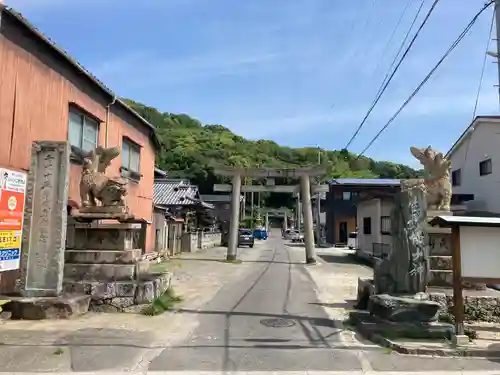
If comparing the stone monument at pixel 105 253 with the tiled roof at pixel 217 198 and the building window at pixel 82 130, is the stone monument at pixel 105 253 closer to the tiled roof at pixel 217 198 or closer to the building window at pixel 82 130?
the building window at pixel 82 130

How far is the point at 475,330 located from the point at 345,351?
323 cm

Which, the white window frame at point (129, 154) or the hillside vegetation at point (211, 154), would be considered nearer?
the white window frame at point (129, 154)

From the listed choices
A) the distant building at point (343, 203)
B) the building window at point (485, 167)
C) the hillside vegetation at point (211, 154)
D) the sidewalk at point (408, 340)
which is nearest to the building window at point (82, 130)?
the sidewalk at point (408, 340)

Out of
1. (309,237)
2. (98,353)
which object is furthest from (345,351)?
(309,237)

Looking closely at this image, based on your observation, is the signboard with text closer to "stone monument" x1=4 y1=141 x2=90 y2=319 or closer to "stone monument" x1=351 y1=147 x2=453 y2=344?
"stone monument" x1=4 y1=141 x2=90 y2=319

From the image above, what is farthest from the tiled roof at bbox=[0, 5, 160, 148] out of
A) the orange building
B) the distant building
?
the distant building

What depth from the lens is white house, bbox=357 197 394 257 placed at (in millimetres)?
24516

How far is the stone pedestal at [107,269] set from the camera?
10039 millimetres

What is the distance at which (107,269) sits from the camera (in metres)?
10.4

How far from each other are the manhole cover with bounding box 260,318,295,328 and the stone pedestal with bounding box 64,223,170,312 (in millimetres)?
2816

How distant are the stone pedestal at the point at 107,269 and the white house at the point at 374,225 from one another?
600 inches

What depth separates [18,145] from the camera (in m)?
10.6

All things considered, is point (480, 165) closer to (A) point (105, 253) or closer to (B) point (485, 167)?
(B) point (485, 167)

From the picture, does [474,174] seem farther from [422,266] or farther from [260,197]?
[260,197]
